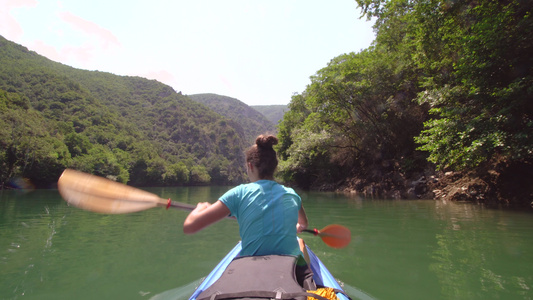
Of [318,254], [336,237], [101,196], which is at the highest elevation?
[101,196]

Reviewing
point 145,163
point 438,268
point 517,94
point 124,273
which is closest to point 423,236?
point 438,268

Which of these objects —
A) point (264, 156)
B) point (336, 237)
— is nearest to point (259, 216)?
point (264, 156)

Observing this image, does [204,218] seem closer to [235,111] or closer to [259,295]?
[259,295]

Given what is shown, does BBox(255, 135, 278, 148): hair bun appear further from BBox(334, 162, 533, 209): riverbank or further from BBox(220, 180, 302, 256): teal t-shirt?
BBox(334, 162, 533, 209): riverbank

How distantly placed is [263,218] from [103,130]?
79.0 m

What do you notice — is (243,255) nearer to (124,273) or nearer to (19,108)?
(124,273)

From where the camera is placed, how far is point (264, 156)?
2016mm

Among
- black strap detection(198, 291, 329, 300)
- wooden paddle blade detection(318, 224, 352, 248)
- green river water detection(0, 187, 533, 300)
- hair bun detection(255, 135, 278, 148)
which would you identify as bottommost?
green river water detection(0, 187, 533, 300)

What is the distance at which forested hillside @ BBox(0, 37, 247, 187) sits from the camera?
122 feet

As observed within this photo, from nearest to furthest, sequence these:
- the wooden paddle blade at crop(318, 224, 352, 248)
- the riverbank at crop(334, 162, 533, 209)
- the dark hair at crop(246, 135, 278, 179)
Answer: the dark hair at crop(246, 135, 278, 179)
the wooden paddle blade at crop(318, 224, 352, 248)
the riverbank at crop(334, 162, 533, 209)

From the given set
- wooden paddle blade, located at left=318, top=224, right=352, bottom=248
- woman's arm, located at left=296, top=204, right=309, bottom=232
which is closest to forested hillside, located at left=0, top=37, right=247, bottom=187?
wooden paddle blade, located at left=318, top=224, right=352, bottom=248

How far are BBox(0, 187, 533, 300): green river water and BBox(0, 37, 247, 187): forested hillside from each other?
36.9 m

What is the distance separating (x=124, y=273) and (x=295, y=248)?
301 centimetres

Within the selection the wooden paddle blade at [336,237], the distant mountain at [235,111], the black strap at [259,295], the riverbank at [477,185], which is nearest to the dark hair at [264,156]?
the black strap at [259,295]
